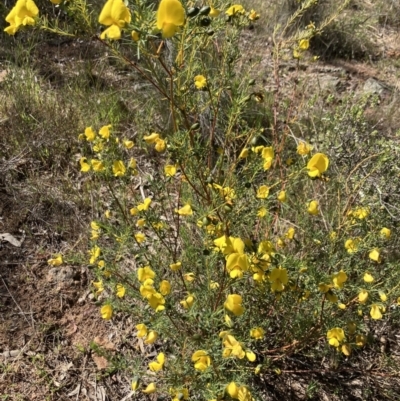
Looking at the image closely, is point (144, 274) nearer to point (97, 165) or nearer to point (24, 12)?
point (97, 165)

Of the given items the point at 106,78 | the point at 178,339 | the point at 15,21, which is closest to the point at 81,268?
the point at 178,339

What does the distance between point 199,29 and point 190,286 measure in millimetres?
1258

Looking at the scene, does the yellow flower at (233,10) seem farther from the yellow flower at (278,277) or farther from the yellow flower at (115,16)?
the yellow flower at (278,277)

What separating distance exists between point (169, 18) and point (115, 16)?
144 mm

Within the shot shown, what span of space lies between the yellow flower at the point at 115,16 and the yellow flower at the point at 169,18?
10 centimetres

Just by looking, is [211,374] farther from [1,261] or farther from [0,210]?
[0,210]

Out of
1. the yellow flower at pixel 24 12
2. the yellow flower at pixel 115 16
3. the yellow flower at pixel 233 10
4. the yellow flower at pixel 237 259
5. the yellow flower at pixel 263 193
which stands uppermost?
the yellow flower at pixel 115 16

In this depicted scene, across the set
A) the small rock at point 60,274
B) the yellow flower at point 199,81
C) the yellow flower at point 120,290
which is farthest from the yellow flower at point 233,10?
the small rock at point 60,274

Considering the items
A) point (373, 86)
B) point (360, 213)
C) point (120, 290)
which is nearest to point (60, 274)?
point (120, 290)

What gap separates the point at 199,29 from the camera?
155 centimetres

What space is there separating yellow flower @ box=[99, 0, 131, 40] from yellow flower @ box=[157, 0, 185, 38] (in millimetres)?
98

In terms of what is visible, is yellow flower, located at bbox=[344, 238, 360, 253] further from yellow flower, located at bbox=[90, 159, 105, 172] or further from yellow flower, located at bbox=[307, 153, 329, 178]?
yellow flower, located at bbox=[90, 159, 105, 172]

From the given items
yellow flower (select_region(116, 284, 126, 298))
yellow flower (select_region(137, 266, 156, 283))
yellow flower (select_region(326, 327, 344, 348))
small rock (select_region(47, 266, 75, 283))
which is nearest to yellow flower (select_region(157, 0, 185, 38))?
yellow flower (select_region(137, 266, 156, 283))

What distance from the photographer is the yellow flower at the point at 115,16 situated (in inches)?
46.1
